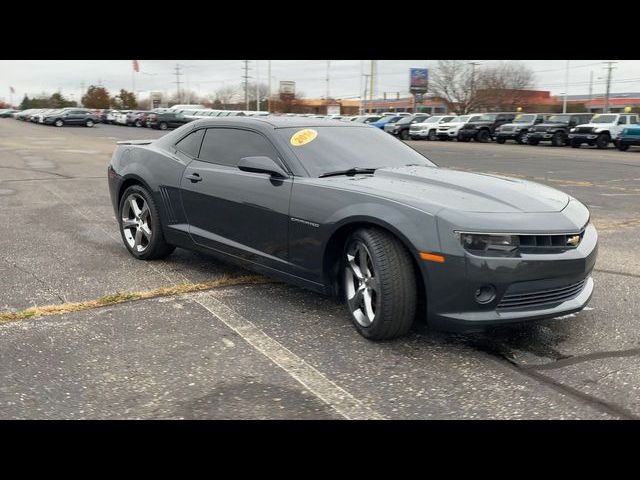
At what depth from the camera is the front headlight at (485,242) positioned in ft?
11.5

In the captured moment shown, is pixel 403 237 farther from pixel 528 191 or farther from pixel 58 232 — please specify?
pixel 58 232

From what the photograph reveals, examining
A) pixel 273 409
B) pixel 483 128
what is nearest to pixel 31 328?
pixel 273 409

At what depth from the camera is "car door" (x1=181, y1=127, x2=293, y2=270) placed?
4426 mm

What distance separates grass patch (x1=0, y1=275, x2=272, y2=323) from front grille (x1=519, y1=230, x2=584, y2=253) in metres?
2.34

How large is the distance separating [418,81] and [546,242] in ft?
230

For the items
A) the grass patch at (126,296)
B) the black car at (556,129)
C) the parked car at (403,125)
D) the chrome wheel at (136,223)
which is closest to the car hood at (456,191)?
the grass patch at (126,296)

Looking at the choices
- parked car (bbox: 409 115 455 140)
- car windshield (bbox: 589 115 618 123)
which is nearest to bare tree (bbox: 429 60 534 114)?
parked car (bbox: 409 115 455 140)

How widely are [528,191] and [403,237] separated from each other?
1147mm

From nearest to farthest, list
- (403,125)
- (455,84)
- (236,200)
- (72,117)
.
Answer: (236,200) < (403,125) < (72,117) < (455,84)

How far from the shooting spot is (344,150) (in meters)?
4.80

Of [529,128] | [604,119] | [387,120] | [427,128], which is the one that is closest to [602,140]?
[604,119]

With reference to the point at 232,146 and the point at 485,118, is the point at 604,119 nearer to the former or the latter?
the point at 485,118

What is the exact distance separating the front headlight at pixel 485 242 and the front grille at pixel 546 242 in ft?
0.29
